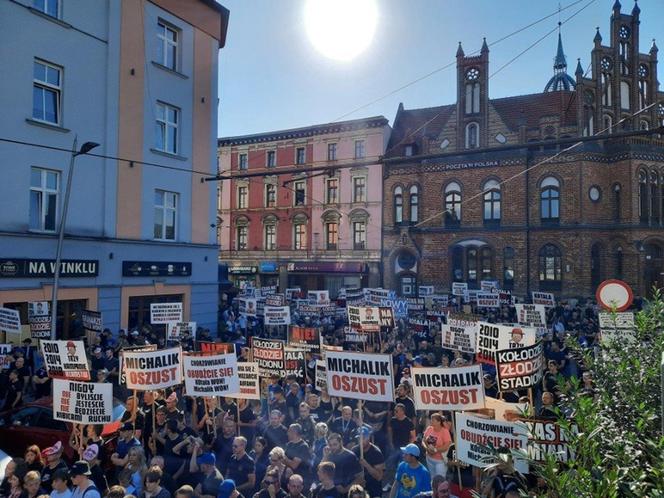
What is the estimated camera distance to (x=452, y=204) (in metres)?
36.5

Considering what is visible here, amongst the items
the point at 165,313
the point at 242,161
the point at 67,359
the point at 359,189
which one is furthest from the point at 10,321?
the point at 242,161

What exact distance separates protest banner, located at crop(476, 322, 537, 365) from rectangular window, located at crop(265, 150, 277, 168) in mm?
34830

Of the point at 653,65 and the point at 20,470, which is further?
the point at 653,65

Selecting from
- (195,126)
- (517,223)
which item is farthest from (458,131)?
(195,126)

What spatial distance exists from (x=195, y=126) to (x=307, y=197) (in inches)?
822

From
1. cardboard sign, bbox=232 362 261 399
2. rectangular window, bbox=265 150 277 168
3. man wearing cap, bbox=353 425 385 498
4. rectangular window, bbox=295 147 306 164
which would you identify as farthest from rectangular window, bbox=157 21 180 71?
rectangular window, bbox=265 150 277 168

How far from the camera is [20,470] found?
22.3 feet

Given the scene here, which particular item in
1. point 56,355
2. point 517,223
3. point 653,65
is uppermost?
point 653,65

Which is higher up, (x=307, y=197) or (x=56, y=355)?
(x=307, y=197)

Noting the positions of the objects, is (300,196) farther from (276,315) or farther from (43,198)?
(43,198)

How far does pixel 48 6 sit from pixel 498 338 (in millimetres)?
16325

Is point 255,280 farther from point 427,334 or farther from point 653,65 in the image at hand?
point 653,65

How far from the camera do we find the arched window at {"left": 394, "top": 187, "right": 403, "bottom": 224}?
38.6m

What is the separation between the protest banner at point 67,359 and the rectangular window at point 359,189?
3128cm
